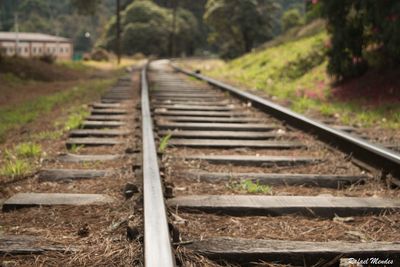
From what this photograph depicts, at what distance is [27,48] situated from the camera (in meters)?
76.9

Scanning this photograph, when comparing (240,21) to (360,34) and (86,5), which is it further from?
(360,34)

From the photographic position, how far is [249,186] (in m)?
3.20

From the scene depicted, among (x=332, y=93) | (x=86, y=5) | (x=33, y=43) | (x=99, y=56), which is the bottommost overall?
(x=332, y=93)

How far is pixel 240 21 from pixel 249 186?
39.6 metres

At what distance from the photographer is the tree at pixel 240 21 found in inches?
1610

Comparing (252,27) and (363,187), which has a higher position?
(252,27)

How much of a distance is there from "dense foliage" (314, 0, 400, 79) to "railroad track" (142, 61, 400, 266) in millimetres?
3016

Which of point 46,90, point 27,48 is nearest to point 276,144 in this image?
point 46,90

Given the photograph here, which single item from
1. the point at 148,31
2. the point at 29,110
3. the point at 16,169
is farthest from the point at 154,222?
the point at 148,31

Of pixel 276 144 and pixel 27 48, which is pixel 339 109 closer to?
pixel 276 144

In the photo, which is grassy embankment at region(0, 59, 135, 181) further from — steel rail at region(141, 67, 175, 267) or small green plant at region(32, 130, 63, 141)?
steel rail at region(141, 67, 175, 267)

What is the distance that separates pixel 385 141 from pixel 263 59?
567 inches

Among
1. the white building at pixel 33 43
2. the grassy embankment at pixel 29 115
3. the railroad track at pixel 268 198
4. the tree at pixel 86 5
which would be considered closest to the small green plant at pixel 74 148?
the grassy embankment at pixel 29 115

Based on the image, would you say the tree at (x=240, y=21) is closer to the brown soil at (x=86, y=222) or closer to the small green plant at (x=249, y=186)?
the brown soil at (x=86, y=222)
